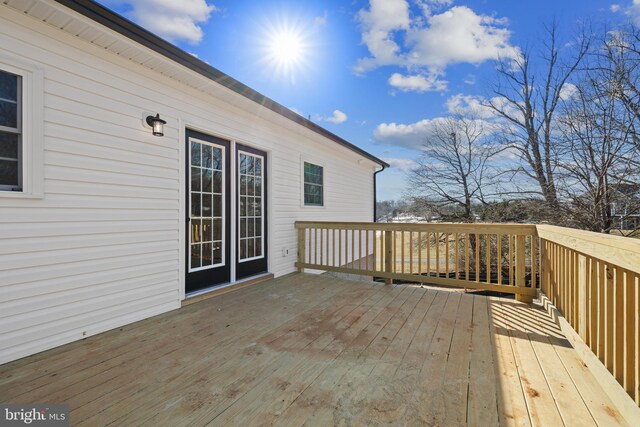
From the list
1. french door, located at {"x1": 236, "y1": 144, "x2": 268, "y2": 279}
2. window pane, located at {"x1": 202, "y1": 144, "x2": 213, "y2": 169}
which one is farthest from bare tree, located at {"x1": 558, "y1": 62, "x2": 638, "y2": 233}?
window pane, located at {"x1": 202, "y1": 144, "x2": 213, "y2": 169}

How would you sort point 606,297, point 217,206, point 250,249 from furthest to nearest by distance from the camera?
1. point 250,249
2. point 217,206
3. point 606,297

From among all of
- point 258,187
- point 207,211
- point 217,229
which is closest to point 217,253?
A: point 217,229

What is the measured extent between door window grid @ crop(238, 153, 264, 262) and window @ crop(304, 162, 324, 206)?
1.41 metres

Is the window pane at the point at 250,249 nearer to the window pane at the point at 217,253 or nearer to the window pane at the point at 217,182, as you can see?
the window pane at the point at 217,253

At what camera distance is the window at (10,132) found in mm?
2100

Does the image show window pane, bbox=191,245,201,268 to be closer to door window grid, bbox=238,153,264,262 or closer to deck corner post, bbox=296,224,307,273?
door window grid, bbox=238,153,264,262

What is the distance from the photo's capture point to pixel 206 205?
368 cm

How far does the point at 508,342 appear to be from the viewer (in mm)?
2408

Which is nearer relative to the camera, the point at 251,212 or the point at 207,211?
the point at 207,211

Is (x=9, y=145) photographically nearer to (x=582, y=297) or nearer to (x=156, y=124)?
(x=156, y=124)

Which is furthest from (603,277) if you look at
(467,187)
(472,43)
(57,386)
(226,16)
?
(467,187)

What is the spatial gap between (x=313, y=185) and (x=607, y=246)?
4.97 meters

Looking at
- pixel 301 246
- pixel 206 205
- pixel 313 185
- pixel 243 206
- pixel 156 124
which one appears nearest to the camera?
pixel 156 124

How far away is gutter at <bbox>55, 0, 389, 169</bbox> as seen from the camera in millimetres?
2195
